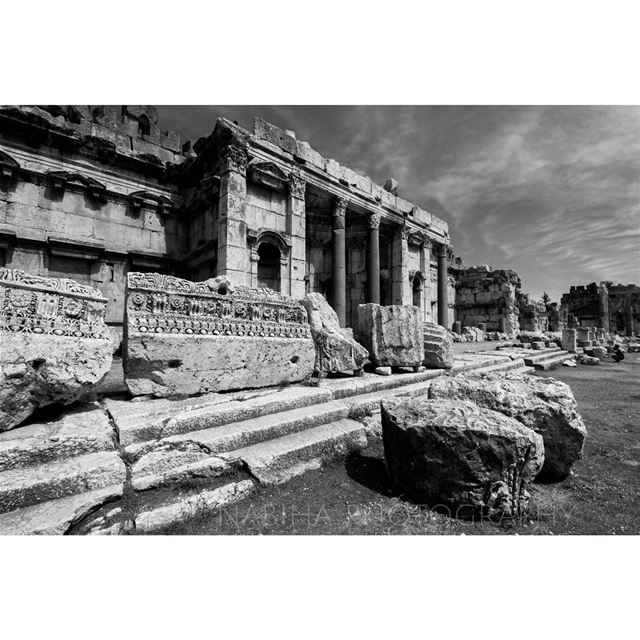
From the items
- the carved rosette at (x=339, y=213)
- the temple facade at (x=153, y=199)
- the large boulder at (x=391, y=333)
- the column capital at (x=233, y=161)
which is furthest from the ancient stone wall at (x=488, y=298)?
the column capital at (x=233, y=161)

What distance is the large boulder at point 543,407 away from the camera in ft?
7.43

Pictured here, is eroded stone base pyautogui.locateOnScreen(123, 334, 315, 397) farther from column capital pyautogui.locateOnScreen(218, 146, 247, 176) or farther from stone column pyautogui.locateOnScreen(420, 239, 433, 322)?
stone column pyautogui.locateOnScreen(420, 239, 433, 322)

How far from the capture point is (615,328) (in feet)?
103

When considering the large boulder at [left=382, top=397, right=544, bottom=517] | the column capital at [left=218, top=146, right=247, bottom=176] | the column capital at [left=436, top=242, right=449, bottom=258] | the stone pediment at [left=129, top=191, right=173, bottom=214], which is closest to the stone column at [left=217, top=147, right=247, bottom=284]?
the column capital at [left=218, top=146, right=247, bottom=176]

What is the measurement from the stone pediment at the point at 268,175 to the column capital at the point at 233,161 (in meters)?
0.37

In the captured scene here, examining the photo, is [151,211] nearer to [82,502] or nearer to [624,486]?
[82,502]

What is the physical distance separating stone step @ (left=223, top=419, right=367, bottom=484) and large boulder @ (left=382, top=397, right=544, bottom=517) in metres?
0.82

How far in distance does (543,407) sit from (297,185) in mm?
9428

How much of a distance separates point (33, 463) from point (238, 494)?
1349 millimetres

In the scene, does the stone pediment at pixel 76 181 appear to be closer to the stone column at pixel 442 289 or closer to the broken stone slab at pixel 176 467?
the broken stone slab at pixel 176 467

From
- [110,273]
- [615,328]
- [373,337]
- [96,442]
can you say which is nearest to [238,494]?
[96,442]

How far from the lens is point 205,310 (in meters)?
3.51

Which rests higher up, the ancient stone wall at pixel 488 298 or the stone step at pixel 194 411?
the ancient stone wall at pixel 488 298

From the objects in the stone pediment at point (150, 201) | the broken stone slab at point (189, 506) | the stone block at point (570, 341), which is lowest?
the broken stone slab at point (189, 506)
